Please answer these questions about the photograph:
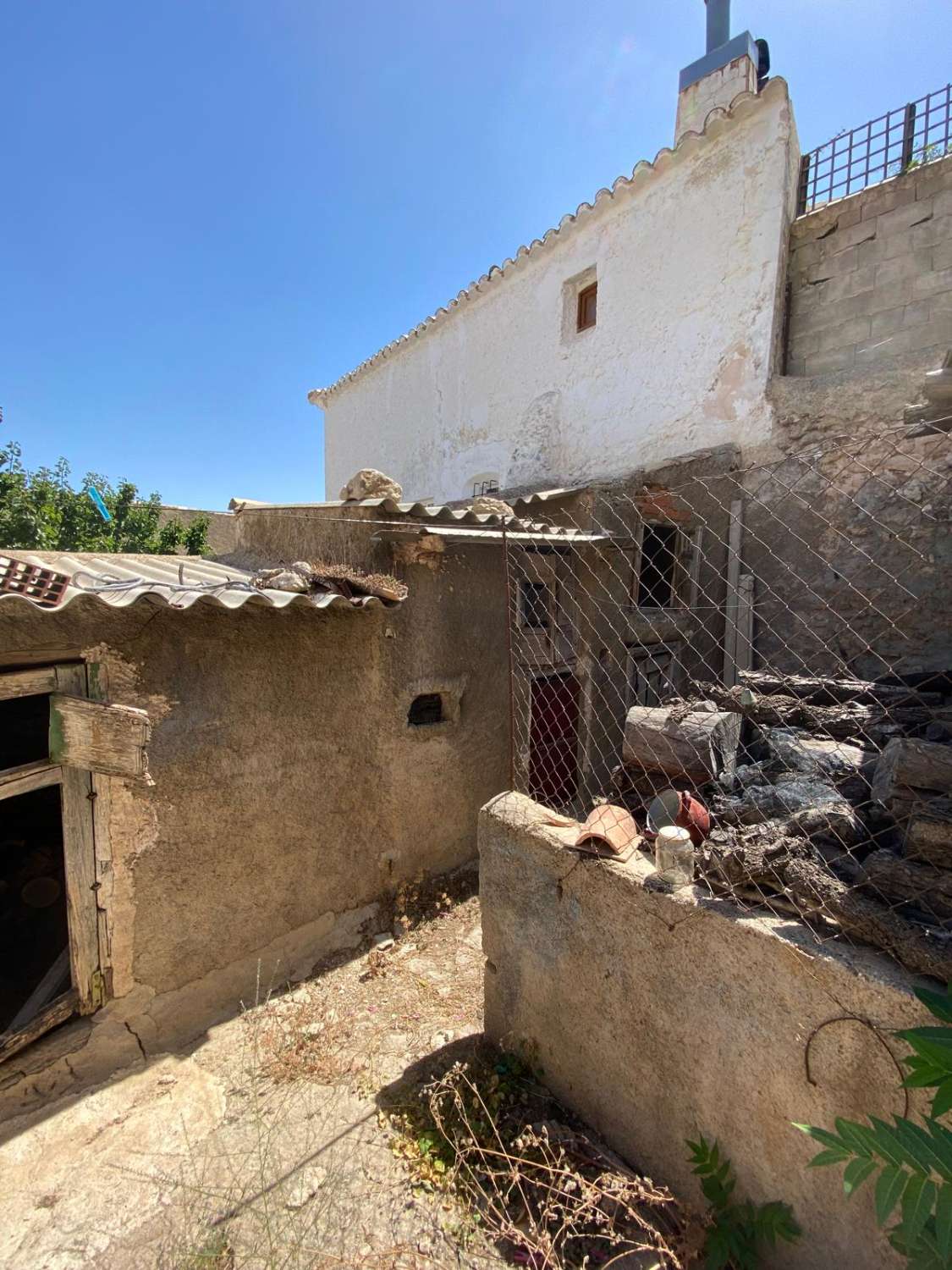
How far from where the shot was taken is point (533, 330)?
850 cm

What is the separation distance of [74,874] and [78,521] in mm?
10318

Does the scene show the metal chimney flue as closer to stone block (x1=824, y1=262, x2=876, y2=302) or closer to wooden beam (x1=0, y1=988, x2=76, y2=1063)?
stone block (x1=824, y1=262, x2=876, y2=302)

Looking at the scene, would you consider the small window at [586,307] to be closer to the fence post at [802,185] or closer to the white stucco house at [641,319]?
the white stucco house at [641,319]

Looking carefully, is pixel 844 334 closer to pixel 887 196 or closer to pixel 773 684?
pixel 887 196

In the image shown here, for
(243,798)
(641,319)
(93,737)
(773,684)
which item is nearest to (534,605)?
(773,684)

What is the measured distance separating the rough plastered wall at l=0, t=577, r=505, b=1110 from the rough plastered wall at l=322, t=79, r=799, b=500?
439 cm

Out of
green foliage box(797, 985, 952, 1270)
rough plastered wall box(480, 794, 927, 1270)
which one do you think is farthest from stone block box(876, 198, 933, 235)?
green foliage box(797, 985, 952, 1270)

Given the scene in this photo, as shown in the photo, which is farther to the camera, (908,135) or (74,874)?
(908,135)

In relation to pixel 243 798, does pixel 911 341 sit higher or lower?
higher

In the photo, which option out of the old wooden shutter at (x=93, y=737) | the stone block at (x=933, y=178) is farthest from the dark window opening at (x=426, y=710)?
the stone block at (x=933, y=178)

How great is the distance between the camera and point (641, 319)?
7148mm

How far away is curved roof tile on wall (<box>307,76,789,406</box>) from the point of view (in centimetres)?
588

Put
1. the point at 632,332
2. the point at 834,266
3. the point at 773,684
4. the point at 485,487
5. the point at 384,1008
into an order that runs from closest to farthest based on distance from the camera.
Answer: the point at 384,1008
the point at 773,684
the point at 834,266
the point at 632,332
the point at 485,487

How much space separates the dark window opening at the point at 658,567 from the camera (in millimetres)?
6398
